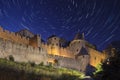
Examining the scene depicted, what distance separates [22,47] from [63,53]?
77.4ft

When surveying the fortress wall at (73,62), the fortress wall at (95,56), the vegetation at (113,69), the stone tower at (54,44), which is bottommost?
the vegetation at (113,69)

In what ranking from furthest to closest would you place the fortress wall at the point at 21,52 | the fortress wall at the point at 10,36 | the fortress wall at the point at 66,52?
the fortress wall at the point at 66,52
the fortress wall at the point at 10,36
the fortress wall at the point at 21,52

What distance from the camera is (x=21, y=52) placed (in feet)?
155

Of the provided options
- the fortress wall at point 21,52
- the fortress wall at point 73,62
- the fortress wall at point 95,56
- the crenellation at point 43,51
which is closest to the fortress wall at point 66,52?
the crenellation at point 43,51

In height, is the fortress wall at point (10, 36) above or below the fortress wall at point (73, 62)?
above

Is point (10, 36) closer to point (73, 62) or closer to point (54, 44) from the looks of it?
point (73, 62)

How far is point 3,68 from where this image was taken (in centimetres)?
3541

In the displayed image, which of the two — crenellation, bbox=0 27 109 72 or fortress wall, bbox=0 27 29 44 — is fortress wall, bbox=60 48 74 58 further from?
fortress wall, bbox=0 27 29 44

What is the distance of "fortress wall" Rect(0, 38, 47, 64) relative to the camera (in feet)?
144

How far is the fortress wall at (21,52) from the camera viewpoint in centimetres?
4390

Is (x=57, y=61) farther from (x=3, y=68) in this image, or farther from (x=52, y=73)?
(x=3, y=68)

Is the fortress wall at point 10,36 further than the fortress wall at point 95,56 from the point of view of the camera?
No

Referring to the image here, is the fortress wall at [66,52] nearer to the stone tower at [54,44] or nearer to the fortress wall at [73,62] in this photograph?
the stone tower at [54,44]

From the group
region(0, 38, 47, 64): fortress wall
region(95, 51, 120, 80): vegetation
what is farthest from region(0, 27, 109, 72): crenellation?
region(95, 51, 120, 80): vegetation
